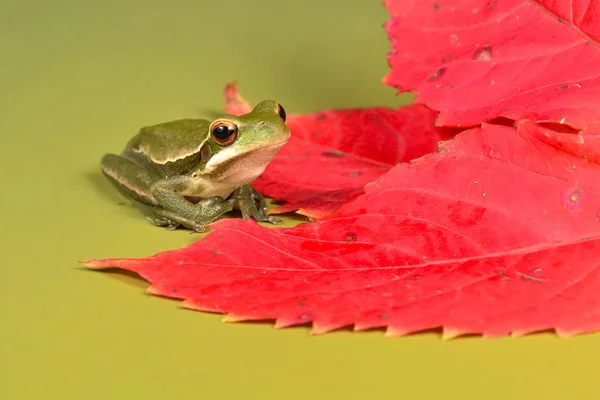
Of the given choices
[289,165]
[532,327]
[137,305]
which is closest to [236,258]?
[137,305]

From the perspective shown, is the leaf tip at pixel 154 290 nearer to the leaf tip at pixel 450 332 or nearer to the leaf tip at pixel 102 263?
the leaf tip at pixel 102 263

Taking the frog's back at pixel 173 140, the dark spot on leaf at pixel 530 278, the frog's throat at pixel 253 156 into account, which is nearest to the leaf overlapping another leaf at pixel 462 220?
the dark spot on leaf at pixel 530 278

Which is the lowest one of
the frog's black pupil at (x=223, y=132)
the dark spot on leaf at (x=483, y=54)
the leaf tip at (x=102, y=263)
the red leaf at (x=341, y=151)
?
the red leaf at (x=341, y=151)

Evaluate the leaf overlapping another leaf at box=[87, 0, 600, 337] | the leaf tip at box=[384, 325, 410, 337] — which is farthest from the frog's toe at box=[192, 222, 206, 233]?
the leaf tip at box=[384, 325, 410, 337]

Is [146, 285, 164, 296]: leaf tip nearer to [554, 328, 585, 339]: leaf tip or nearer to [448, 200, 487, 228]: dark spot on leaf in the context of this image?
[448, 200, 487, 228]: dark spot on leaf

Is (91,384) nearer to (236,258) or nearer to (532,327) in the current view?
(236,258)
